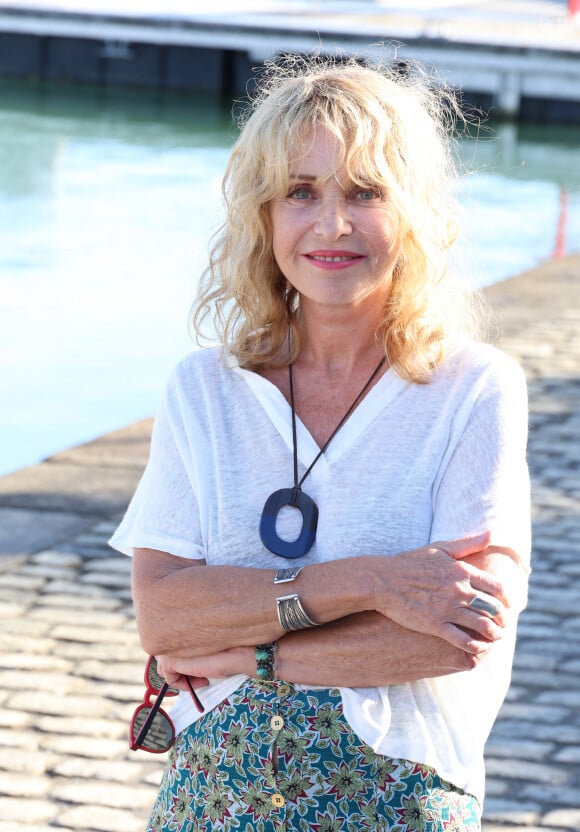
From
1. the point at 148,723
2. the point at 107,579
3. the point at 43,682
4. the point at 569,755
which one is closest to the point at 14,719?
the point at 43,682

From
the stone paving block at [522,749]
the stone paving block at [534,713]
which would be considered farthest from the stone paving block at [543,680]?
the stone paving block at [522,749]

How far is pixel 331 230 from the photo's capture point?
2436 mm

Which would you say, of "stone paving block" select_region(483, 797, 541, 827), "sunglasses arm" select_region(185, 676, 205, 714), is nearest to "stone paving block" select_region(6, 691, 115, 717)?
"stone paving block" select_region(483, 797, 541, 827)

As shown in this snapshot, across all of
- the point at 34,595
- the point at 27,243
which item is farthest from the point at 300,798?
the point at 27,243

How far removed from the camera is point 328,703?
231 centimetres

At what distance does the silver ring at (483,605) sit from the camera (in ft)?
7.53

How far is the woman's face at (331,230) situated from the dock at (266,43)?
81.4 feet

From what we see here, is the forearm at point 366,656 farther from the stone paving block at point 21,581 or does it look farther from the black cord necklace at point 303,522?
the stone paving block at point 21,581

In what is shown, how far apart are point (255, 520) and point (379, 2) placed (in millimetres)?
36788

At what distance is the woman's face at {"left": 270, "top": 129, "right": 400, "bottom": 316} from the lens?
243 cm

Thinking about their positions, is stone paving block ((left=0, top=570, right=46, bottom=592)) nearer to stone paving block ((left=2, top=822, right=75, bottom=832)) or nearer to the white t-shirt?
stone paving block ((left=2, top=822, right=75, bottom=832))

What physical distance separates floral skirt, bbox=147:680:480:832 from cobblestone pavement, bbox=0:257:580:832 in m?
1.48

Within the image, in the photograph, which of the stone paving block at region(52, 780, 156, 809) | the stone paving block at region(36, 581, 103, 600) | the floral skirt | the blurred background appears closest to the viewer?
the floral skirt

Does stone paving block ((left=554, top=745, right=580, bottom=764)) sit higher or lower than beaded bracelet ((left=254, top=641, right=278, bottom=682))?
lower
